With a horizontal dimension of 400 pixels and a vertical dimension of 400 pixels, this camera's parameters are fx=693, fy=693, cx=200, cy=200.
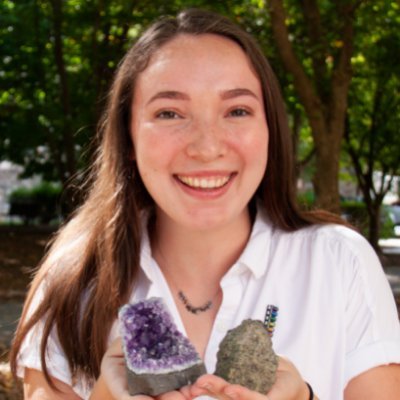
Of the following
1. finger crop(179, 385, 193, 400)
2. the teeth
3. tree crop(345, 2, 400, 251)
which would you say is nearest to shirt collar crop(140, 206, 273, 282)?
the teeth

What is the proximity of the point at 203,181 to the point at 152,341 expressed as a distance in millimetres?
616

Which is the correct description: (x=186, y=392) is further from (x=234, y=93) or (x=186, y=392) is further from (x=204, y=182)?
(x=234, y=93)

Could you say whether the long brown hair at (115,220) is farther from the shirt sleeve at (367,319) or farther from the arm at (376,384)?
the arm at (376,384)

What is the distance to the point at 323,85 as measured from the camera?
1061cm

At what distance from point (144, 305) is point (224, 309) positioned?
0.48 m

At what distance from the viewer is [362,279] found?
2.64 meters

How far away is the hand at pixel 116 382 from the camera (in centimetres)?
201

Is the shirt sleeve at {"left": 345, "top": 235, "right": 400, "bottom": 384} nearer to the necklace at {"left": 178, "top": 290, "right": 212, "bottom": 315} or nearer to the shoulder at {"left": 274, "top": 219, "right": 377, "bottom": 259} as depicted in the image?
the shoulder at {"left": 274, "top": 219, "right": 377, "bottom": 259}

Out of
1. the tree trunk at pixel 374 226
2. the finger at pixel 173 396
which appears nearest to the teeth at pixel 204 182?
the finger at pixel 173 396

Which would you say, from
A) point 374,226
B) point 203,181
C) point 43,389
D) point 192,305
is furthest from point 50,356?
point 374,226

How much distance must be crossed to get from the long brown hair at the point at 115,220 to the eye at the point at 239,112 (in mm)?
209

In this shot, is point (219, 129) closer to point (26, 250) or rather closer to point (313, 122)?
point (313, 122)

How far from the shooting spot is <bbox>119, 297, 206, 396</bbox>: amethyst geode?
2.06m

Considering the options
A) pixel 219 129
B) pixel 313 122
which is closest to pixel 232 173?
pixel 219 129
